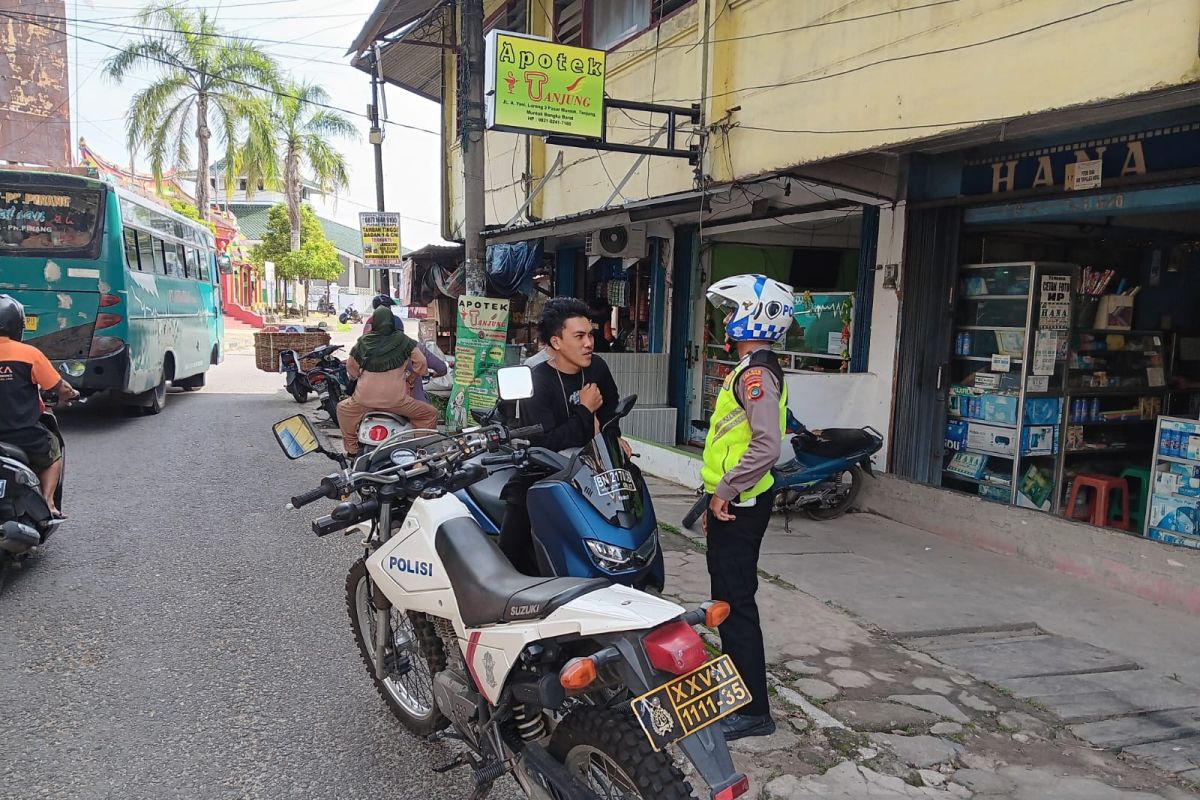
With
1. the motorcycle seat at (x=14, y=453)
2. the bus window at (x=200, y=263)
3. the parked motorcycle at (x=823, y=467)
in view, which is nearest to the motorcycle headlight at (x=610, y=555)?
the parked motorcycle at (x=823, y=467)

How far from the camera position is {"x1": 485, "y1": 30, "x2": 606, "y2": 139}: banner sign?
6934mm

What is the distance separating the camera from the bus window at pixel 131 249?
33.4ft

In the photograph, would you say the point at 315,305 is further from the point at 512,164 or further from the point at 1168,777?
the point at 1168,777

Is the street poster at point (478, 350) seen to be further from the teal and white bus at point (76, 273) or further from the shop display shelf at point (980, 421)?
the shop display shelf at point (980, 421)

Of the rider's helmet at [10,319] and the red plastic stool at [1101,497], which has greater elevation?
the rider's helmet at [10,319]

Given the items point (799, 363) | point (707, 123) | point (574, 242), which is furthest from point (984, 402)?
point (574, 242)

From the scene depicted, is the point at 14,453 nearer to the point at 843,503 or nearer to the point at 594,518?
the point at 594,518

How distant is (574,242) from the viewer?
13180mm

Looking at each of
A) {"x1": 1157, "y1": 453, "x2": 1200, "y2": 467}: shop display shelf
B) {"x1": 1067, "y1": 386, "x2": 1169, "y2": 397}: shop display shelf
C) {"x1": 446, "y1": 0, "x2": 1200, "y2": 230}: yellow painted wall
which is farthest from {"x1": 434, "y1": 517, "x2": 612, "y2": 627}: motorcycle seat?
{"x1": 1067, "y1": 386, "x2": 1169, "y2": 397}: shop display shelf

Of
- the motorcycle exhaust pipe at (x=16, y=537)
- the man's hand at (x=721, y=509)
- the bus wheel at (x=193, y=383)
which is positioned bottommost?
the bus wheel at (x=193, y=383)

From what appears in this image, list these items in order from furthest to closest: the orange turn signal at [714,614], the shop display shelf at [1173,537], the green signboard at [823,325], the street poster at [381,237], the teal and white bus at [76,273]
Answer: the street poster at [381,237], the teal and white bus at [76,273], the green signboard at [823,325], the shop display shelf at [1173,537], the orange turn signal at [714,614]

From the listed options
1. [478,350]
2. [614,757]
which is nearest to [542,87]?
[478,350]

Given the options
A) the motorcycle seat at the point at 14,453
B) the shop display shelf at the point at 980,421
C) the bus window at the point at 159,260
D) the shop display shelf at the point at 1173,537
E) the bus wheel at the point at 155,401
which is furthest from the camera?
the bus window at the point at 159,260

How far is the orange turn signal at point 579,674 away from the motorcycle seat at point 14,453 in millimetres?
4415
